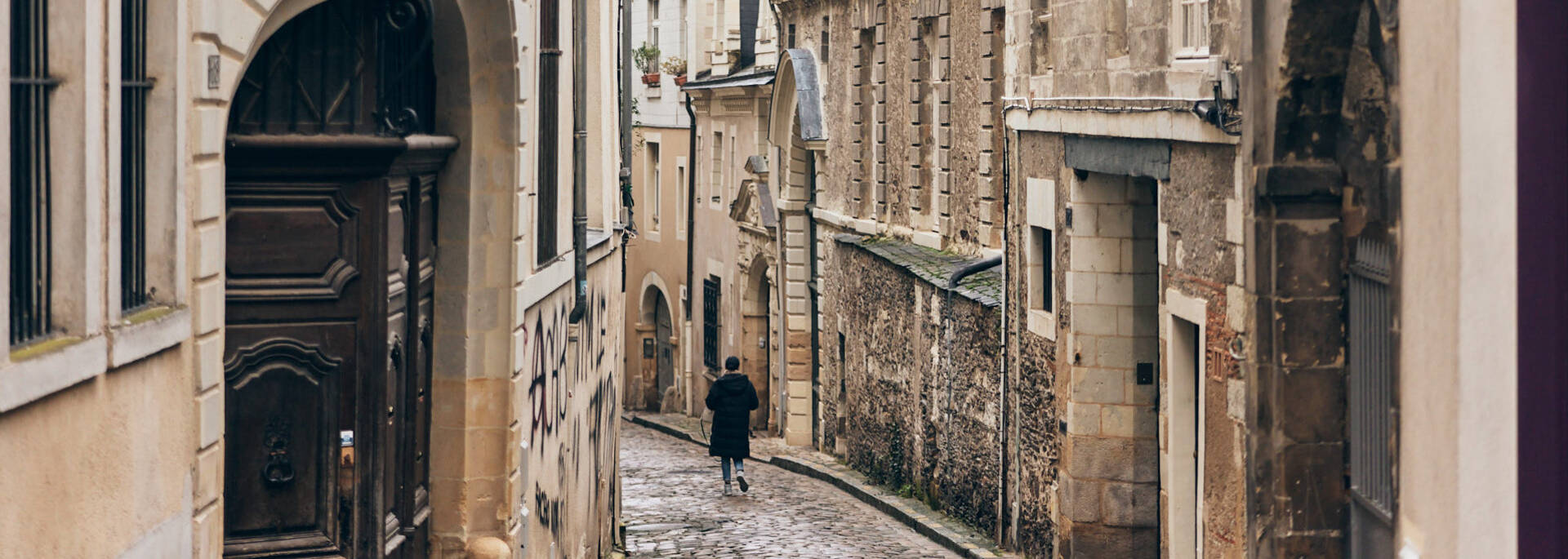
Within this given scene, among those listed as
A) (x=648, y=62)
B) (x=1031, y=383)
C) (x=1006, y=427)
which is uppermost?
(x=648, y=62)

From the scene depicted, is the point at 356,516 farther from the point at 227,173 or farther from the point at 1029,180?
the point at 1029,180

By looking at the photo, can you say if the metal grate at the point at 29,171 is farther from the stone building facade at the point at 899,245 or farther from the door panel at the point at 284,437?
the stone building facade at the point at 899,245

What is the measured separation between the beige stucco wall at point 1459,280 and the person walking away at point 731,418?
1410 cm

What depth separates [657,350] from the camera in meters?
40.2

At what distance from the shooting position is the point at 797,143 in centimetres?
2881

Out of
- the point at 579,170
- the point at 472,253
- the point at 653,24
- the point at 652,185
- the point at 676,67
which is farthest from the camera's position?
the point at 652,185

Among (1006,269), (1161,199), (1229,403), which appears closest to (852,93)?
(1006,269)

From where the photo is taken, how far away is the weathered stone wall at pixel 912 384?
55.1ft

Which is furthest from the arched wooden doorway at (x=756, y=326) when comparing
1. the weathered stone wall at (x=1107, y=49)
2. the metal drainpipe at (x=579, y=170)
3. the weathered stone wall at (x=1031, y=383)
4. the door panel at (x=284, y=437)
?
the door panel at (x=284, y=437)

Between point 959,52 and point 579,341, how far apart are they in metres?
7.32

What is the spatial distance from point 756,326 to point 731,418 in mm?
11555

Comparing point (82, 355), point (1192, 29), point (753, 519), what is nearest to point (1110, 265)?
point (1192, 29)

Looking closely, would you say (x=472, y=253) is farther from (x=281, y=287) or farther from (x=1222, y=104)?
(x=1222, y=104)

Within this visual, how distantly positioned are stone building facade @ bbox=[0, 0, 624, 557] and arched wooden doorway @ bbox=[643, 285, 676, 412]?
84.4ft
